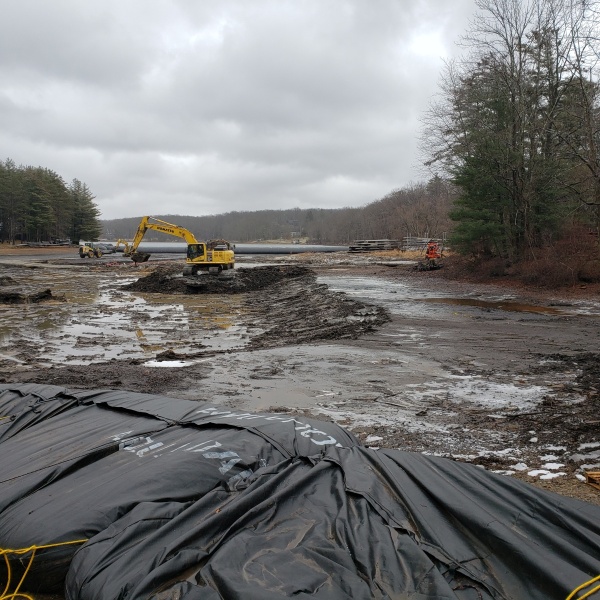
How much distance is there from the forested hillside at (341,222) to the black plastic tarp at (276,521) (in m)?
30.5

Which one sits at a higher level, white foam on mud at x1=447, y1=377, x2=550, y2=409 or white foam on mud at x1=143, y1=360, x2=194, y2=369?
white foam on mud at x1=447, y1=377, x2=550, y2=409

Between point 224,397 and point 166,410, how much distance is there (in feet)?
8.50

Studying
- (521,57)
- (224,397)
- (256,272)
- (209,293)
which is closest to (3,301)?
(209,293)

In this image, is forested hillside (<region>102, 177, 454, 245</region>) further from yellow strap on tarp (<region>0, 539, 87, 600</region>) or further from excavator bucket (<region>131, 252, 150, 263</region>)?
yellow strap on tarp (<region>0, 539, 87, 600</region>)

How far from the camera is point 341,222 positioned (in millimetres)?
131000

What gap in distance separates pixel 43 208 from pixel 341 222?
74.9m

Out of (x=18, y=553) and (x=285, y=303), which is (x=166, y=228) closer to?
(x=285, y=303)

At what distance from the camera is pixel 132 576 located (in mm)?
2139

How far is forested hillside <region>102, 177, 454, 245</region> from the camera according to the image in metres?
68.9

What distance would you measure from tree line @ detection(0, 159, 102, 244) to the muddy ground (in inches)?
2632

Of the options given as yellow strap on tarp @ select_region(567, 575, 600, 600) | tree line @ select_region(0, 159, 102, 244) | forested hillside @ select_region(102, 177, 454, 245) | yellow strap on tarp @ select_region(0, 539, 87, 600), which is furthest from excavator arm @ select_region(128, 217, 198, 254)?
tree line @ select_region(0, 159, 102, 244)

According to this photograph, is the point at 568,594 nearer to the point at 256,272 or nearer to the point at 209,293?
the point at 209,293

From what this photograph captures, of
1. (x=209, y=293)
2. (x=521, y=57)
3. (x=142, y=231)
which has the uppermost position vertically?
(x=521, y=57)

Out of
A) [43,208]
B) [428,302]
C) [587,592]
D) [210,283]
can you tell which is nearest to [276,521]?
[587,592]
